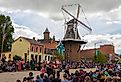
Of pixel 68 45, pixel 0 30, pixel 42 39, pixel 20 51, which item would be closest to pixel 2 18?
pixel 0 30

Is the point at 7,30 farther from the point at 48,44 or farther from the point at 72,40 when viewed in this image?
the point at 48,44

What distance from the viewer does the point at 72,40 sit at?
260ft

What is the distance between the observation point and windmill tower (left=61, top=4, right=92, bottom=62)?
78000 millimetres

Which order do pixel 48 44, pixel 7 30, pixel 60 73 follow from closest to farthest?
pixel 60 73 → pixel 7 30 → pixel 48 44

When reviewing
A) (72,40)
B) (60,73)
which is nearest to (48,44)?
(72,40)

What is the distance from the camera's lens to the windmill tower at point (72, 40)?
7800 centimetres

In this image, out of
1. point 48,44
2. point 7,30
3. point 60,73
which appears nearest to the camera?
point 60,73

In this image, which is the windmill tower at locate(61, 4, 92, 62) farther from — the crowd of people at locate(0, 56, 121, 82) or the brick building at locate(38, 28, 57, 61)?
the crowd of people at locate(0, 56, 121, 82)

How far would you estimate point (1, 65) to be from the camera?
29734 mm

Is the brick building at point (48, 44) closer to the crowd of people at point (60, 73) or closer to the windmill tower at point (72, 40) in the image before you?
the windmill tower at point (72, 40)

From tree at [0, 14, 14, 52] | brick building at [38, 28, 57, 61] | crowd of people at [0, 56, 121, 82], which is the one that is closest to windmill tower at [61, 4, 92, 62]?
brick building at [38, 28, 57, 61]

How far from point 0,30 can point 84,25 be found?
23031mm

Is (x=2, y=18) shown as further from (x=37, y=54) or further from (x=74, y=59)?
(x=74, y=59)

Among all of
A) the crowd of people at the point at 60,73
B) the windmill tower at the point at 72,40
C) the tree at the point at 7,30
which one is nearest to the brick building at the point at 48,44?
the windmill tower at the point at 72,40
